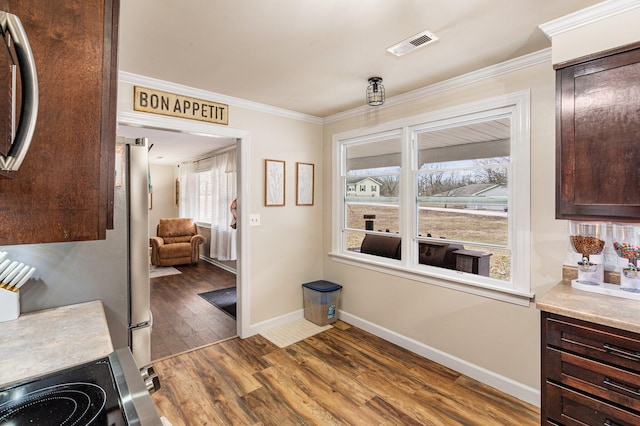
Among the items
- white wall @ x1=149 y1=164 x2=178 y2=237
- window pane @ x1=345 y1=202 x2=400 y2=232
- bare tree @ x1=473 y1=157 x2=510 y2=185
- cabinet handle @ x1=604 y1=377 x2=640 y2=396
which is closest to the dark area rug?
window pane @ x1=345 y1=202 x2=400 y2=232

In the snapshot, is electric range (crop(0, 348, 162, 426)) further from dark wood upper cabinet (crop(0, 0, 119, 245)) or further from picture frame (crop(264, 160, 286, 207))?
picture frame (crop(264, 160, 286, 207))

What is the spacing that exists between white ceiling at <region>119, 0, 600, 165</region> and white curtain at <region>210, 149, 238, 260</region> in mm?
3199

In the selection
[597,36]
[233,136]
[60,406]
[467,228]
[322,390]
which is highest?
[597,36]

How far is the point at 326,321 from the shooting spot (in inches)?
138

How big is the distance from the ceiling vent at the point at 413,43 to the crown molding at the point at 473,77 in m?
0.70

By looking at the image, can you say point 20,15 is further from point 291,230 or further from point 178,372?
point 291,230

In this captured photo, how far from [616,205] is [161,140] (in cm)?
559

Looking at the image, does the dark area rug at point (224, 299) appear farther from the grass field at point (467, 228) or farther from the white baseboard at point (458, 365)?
the grass field at point (467, 228)

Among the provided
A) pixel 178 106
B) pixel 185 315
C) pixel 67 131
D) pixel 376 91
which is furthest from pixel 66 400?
pixel 185 315

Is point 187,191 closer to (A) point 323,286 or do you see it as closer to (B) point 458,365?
(A) point 323,286

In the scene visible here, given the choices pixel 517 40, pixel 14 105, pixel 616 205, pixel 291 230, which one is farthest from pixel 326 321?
pixel 14 105

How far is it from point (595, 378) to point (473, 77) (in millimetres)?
2095

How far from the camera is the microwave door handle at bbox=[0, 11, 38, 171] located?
1.50ft

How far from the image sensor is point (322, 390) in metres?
2.34
